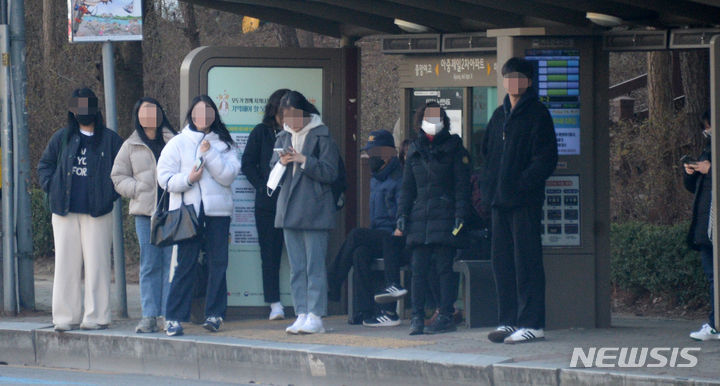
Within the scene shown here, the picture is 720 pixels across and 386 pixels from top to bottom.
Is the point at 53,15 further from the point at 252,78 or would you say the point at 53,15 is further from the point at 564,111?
the point at 564,111

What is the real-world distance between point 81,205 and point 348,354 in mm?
2699

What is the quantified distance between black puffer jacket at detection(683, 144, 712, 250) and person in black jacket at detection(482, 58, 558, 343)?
1.08 meters

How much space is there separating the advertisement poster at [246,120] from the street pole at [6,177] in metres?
2.10

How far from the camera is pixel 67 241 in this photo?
9164mm

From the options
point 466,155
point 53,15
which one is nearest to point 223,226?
point 466,155

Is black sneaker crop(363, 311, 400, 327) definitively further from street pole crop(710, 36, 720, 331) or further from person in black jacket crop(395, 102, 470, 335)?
street pole crop(710, 36, 720, 331)

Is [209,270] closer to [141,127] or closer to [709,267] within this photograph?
[141,127]

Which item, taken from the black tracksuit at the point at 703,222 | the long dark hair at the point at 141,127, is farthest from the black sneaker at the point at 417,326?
the long dark hair at the point at 141,127

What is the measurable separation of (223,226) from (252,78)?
4.86ft

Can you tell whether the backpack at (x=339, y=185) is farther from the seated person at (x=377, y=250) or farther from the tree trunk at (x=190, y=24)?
the tree trunk at (x=190, y=24)

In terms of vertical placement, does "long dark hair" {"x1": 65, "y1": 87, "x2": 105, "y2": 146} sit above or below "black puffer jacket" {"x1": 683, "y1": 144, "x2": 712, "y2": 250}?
above

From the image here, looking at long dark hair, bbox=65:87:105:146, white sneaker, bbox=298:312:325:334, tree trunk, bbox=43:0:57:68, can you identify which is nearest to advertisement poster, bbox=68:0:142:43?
long dark hair, bbox=65:87:105:146

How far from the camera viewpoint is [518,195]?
26.3 feet

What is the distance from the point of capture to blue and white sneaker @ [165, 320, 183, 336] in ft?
28.3
